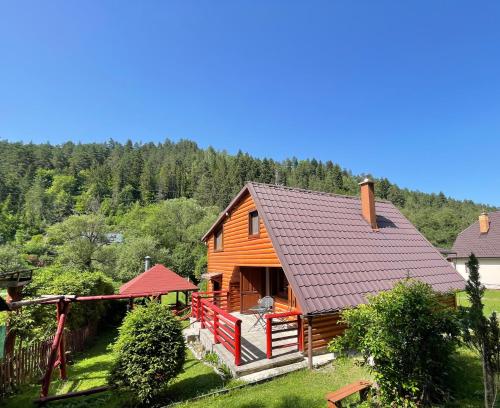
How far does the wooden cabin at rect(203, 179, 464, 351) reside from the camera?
847 cm

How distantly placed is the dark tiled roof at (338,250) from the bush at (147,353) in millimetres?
3431

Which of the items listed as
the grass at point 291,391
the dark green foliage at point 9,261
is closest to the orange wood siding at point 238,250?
the grass at point 291,391

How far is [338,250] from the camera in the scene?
33.7 ft

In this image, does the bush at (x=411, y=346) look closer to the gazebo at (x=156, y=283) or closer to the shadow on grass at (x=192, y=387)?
the shadow on grass at (x=192, y=387)

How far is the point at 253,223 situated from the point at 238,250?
189cm

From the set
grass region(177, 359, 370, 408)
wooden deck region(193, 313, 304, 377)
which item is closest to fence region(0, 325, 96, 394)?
grass region(177, 359, 370, 408)

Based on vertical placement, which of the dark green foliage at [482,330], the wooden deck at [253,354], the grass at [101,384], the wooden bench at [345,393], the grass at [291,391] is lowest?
the grass at [101,384]

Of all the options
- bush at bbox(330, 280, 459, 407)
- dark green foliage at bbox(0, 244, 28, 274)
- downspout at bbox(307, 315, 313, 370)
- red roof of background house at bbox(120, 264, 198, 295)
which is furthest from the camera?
dark green foliage at bbox(0, 244, 28, 274)

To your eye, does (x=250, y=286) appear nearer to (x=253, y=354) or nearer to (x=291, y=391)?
(x=253, y=354)

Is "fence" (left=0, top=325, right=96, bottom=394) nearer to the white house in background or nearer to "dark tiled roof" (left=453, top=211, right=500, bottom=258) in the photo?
the white house in background

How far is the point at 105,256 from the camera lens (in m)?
33.2

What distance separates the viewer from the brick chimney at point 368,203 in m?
12.8

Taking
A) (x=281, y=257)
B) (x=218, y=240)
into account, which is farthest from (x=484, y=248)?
(x=281, y=257)

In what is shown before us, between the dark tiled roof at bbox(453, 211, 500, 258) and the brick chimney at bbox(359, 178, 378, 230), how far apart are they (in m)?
21.7
